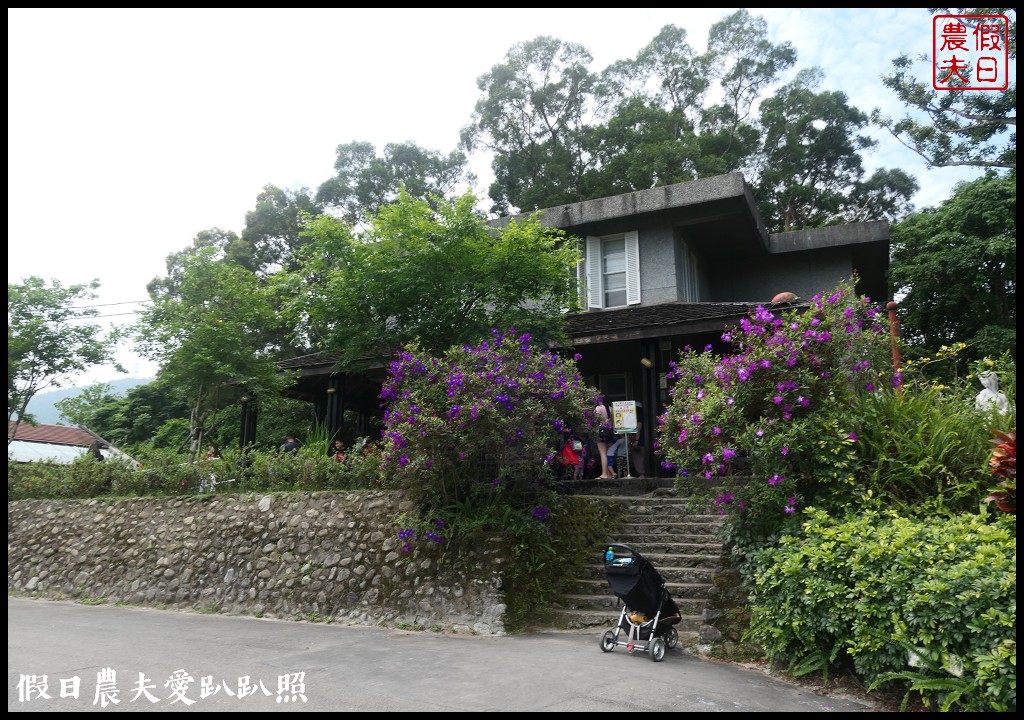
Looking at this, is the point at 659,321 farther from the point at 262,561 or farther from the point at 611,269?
the point at 262,561

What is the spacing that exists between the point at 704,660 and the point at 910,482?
265 cm

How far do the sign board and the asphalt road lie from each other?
4.81 meters

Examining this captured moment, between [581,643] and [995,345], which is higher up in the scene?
[995,345]

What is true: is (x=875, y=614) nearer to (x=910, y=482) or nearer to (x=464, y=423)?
(x=910, y=482)

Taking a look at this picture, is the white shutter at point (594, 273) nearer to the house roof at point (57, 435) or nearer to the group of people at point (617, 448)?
the group of people at point (617, 448)

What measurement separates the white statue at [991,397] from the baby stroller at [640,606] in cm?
391

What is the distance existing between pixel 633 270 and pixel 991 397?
9624 mm

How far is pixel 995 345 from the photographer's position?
1773 cm

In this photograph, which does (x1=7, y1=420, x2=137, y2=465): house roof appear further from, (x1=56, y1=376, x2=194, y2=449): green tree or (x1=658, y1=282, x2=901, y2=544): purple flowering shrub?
(x1=658, y1=282, x2=901, y2=544): purple flowering shrub

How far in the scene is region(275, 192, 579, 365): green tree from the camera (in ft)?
38.0

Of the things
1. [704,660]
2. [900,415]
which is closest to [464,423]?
[704,660]

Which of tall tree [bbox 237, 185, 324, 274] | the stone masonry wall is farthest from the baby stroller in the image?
tall tree [bbox 237, 185, 324, 274]

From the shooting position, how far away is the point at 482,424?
8.89 meters

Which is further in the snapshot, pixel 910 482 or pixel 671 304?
pixel 671 304
